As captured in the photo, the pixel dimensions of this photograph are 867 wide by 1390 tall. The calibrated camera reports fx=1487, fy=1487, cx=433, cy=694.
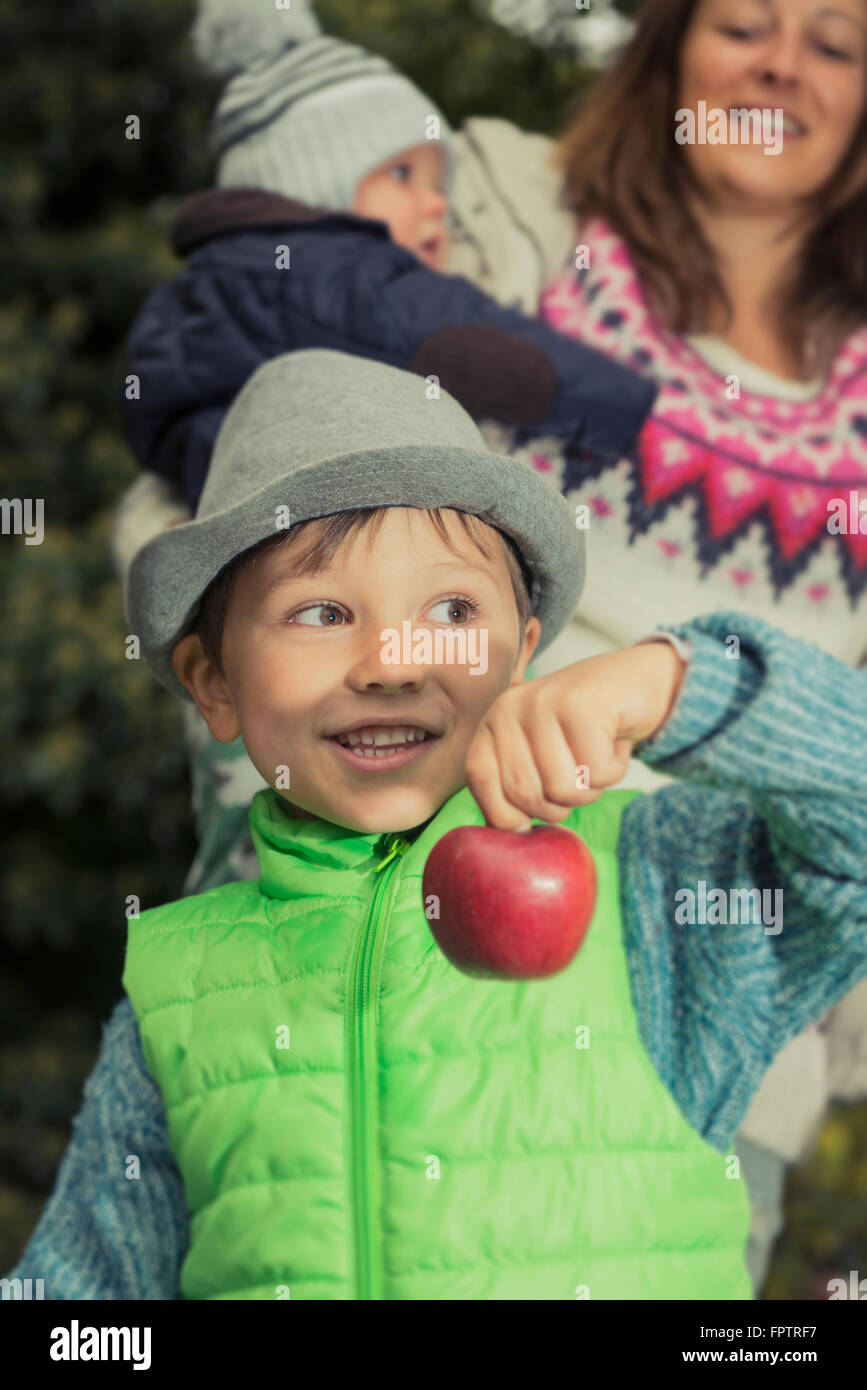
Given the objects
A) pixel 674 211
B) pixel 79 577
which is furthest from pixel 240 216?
pixel 79 577

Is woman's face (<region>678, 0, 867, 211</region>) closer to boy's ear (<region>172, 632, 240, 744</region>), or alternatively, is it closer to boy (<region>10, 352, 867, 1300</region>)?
boy (<region>10, 352, 867, 1300</region>)

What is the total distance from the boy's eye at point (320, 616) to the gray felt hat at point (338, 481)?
4 cm

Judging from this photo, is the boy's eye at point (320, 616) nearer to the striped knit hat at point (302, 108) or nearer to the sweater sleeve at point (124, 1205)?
the sweater sleeve at point (124, 1205)

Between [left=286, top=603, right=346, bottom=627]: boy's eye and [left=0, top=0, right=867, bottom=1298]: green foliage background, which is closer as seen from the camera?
[left=286, top=603, right=346, bottom=627]: boy's eye

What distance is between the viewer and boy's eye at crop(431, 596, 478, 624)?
2.10 ft

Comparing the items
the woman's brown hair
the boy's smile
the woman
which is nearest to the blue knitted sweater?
the boy's smile

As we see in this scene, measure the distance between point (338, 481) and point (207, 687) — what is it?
15cm

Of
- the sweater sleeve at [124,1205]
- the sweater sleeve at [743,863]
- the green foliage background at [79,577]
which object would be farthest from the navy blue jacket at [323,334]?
the green foliage background at [79,577]

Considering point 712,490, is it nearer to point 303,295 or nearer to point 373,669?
point 303,295

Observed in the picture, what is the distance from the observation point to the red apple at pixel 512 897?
0.54 meters

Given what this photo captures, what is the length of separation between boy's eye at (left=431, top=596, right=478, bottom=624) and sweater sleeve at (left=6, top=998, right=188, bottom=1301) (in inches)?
12.7

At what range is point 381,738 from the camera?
0.65 metres
